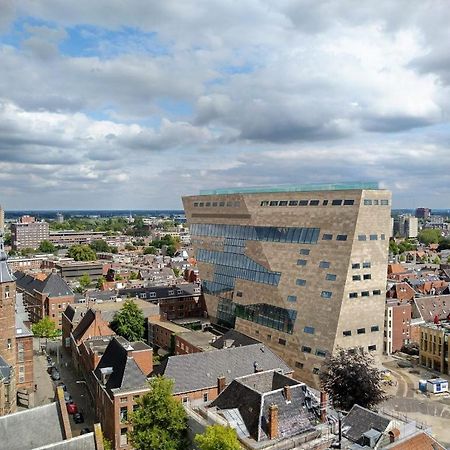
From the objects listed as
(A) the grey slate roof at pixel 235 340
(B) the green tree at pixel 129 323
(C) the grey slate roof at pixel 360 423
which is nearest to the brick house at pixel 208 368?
(A) the grey slate roof at pixel 235 340

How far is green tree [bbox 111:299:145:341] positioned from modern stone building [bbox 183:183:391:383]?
2083 cm

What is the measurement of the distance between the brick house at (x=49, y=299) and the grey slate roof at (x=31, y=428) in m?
91.6

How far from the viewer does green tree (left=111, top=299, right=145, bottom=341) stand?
333 feet

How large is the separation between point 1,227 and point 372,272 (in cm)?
5828

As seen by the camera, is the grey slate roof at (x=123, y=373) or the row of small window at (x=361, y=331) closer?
the grey slate roof at (x=123, y=373)

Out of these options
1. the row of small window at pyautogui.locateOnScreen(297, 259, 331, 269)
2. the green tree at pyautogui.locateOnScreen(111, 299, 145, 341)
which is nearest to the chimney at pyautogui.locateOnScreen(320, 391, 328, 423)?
the row of small window at pyautogui.locateOnScreen(297, 259, 331, 269)

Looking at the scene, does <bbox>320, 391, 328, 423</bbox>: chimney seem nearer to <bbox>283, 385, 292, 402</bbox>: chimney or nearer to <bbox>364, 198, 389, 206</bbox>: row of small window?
<bbox>283, 385, 292, 402</bbox>: chimney

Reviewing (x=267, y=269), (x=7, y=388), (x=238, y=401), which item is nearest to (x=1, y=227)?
(x=7, y=388)

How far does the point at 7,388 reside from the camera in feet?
213

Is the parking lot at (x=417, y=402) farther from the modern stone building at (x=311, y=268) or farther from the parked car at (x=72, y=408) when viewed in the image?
the parked car at (x=72, y=408)

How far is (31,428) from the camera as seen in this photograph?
41562 mm

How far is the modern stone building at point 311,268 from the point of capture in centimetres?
8012

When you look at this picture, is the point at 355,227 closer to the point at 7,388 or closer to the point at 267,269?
the point at 267,269

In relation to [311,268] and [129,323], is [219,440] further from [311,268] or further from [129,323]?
[129,323]
